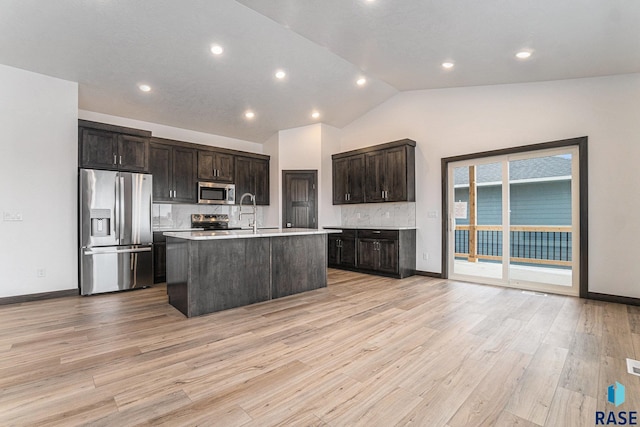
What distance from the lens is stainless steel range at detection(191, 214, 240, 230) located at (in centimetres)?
614

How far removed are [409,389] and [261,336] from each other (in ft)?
4.56

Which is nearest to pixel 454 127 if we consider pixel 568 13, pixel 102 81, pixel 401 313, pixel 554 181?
pixel 554 181

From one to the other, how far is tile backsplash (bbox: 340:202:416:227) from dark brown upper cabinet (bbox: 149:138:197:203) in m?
3.27

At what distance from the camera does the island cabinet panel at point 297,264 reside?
4051 millimetres

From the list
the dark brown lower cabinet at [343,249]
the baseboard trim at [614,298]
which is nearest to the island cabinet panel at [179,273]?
the dark brown lower cabinet at [343,249]

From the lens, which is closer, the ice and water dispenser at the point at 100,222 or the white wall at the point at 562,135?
the white wall at the point at 562,135

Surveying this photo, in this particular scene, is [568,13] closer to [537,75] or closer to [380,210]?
[537,75]

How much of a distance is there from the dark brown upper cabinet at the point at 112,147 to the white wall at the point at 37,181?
12 centimetres

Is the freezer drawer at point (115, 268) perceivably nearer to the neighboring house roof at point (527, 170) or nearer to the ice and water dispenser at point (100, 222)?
the ice and water dispenser at point (100, 222)

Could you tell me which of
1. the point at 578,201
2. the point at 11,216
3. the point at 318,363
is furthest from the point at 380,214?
the point at 11,216

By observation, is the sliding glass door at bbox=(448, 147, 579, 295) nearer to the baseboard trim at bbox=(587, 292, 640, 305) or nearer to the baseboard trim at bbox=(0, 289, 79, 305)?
the baseboard trim at bbox=(587, 292, 640, 305)

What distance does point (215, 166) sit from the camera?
6.17 meters

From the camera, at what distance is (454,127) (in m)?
5.21

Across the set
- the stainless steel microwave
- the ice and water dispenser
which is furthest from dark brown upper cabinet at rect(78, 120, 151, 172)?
the stainless steel microwave
